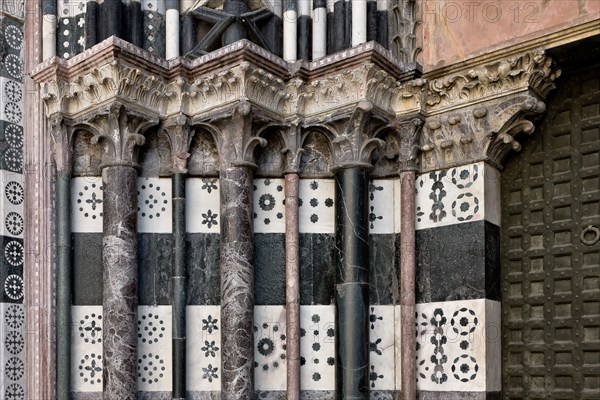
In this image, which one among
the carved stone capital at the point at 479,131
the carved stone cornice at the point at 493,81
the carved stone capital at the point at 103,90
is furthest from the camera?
the carved stone capital at the point at 103,90

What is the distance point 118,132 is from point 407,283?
2432 millimetres

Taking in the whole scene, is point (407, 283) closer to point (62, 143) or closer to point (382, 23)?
point (382, 23)

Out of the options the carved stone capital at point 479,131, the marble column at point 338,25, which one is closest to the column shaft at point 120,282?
the marble column at point 338,25

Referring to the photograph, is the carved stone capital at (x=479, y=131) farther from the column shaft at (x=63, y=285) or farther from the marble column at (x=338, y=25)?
the column shaft at (x=63, y=285)

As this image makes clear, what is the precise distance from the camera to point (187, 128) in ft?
18.7

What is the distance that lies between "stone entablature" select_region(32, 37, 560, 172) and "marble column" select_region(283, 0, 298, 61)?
0.49ft

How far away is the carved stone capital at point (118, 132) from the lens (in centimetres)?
550

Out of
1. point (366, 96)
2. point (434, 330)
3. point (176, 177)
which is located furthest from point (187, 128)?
point (434, 330)

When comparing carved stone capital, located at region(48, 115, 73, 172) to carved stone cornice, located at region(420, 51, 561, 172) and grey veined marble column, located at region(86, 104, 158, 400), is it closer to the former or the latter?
grey veined marble column, located at region(86, 104, 158, 400)

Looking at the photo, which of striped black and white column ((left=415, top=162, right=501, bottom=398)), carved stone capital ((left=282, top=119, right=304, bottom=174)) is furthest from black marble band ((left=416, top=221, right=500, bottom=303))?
carved stone capital ((left=282, top=119, right=304, bottom=174))

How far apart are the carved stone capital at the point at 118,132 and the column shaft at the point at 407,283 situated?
6.64 ft

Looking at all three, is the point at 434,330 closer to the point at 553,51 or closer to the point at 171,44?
the point at 553,51

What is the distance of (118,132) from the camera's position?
218 inches

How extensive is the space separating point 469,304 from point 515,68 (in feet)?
5.58
